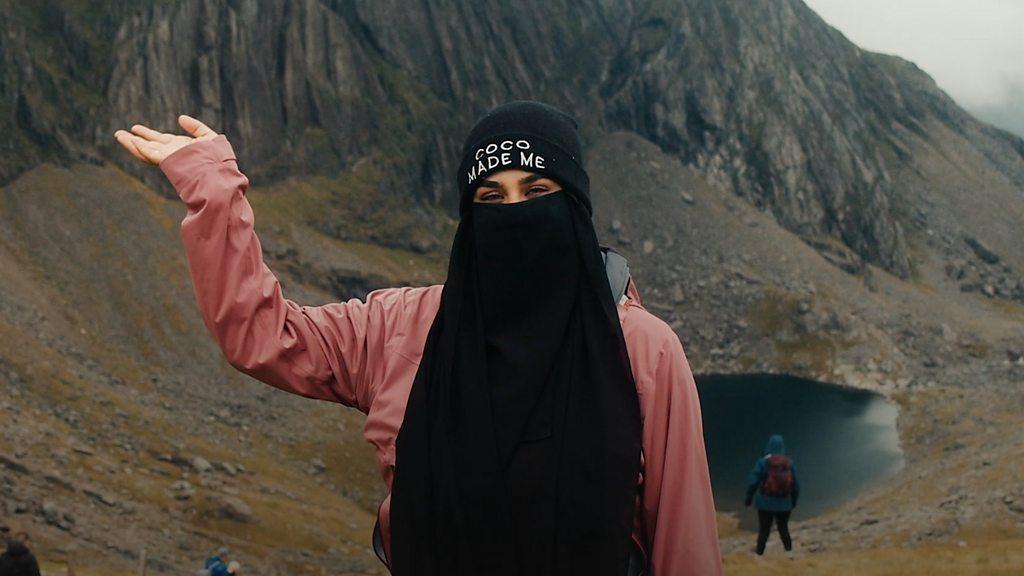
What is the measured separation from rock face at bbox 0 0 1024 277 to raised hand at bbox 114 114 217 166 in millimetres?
57640

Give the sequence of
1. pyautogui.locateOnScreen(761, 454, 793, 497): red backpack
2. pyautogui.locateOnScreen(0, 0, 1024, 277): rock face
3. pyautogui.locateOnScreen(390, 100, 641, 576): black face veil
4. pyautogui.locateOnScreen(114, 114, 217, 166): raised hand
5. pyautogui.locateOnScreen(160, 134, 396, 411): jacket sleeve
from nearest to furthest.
Answer: pyautogui.locateOnScreen(390, 100, 641, 576): black face veil
pyautogui.locateOnScreen(160, 134, 396, 411): jacket sleeve
pyautogui.locateOnScreen(114, 114, 217, 166): raised hand
pyautogui.locateOnScreen(761, 454, 793, 497): red backpack
pyautogui.locateOnScreen(0, 0, 1024, 277): rock face

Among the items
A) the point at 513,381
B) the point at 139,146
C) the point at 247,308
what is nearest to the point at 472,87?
the point at 139,146

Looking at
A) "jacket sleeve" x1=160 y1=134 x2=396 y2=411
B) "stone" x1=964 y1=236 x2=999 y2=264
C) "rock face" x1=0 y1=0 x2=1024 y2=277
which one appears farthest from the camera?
"stone" x1=964 y1=236 x2=999 y2=264

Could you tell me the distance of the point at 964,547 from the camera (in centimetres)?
2648

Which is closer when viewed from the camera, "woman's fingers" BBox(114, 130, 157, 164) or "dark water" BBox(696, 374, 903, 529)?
"woman's fingers" BBox(114, 130, 157, 164)

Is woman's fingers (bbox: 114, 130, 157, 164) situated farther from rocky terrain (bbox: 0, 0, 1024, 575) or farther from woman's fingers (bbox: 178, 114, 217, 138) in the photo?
rocky terrain (bbox: 0, 0, 1024, 575)

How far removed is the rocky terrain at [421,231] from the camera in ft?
108

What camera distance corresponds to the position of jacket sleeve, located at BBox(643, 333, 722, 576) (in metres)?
3.34

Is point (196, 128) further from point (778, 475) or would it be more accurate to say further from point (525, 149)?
point (778, 475)

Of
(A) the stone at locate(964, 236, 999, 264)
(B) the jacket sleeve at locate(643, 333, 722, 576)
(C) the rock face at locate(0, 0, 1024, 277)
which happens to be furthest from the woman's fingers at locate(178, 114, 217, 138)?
(A) the stone at locate(964, 236, 999, 264)

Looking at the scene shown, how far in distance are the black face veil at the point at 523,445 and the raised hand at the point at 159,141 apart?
3.91ft

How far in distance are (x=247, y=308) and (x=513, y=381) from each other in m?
1.03

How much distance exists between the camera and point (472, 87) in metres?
95.1

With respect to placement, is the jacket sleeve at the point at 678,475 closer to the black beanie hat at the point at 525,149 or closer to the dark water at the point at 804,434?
the black beanie hat at the point at 525,149
